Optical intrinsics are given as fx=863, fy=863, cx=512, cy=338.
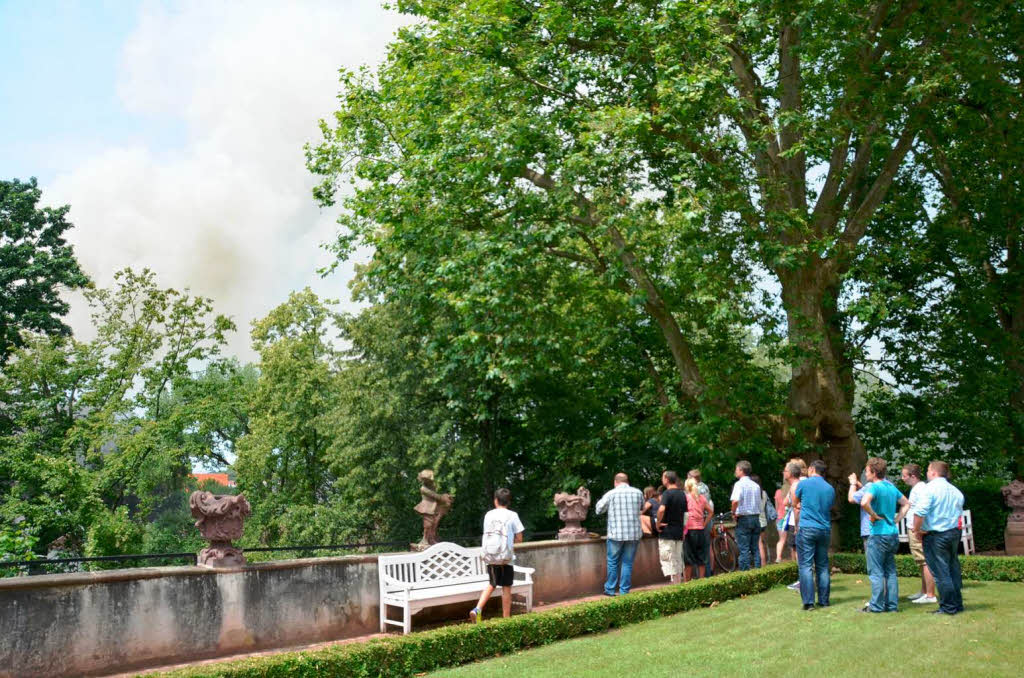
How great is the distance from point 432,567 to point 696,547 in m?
4.66

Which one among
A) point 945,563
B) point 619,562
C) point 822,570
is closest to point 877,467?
point 945,563

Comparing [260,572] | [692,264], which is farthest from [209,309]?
[260,572]

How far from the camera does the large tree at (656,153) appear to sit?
14.9m

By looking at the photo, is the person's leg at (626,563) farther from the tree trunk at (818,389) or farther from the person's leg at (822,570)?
the tree trunk at (818,389)

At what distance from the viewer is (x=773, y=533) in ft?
50.8

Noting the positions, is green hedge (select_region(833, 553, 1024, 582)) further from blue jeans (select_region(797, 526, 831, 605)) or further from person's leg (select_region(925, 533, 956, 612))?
person's leg (select_region(925, 533, 956, 612))

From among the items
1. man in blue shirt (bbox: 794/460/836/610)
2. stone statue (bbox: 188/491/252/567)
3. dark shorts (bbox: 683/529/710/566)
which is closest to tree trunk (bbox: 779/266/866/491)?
dark shorts (bbox: 683/529/710/566)

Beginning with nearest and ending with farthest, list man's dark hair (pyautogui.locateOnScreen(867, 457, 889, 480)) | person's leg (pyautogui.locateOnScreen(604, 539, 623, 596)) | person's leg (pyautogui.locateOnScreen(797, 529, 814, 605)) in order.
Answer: man's dark hair (pyautogui.locateOnScreen(867, 457, 889, 480)), person's leg (pyautogui.locateOnScreen(797, 529, 814, 605)), person's leg (pyautogui.locateOnScreen(604, 539, 623, 596))

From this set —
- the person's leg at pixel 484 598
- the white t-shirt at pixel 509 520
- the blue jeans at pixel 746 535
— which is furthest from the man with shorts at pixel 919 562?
the person's leg at pixel 484 598

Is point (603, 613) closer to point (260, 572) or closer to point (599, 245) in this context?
point (260, 572)

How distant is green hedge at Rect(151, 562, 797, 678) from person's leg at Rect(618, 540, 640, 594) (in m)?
0.95

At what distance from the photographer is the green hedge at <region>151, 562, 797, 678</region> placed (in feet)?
23.7

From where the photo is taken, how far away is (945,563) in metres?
9.20

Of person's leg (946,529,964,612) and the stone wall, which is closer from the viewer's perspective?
the stone wall
